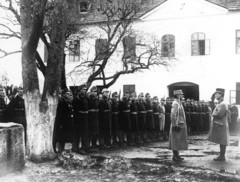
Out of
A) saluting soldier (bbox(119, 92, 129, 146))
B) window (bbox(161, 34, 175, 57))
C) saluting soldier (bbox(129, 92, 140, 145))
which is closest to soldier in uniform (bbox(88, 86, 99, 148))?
saluting soldier (bbox(119, 92, 129, 146))

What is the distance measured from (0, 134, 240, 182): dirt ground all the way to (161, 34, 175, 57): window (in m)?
15.5

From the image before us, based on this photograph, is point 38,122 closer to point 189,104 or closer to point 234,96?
point 189,104

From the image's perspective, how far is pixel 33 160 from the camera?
28.8 feet

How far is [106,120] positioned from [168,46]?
1499 centimetres

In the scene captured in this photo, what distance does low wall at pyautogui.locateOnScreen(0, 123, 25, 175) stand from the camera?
7.32 meters

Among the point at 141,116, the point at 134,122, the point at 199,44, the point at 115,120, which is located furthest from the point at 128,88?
the point at 115,120

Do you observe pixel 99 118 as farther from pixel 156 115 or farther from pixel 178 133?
pixel 156 115

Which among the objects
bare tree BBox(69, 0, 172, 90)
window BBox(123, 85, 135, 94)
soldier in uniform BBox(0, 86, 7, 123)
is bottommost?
soldier in uniform BBox(0, 86, 7, 123)

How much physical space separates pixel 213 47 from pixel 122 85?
6.71 meters

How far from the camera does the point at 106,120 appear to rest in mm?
11570

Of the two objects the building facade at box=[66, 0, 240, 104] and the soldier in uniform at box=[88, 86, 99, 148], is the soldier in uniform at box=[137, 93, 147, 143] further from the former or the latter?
the building facade at box=[66, 0, 240, 104]

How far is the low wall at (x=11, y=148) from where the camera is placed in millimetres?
7320

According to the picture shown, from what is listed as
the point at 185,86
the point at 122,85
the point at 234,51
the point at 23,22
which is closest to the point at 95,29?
the point at 122,85

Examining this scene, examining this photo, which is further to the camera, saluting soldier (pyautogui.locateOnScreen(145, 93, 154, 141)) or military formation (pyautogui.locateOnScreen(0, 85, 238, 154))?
saluting soldier (pyautogui.locateOnScreen(145, 93, 154, 141))
